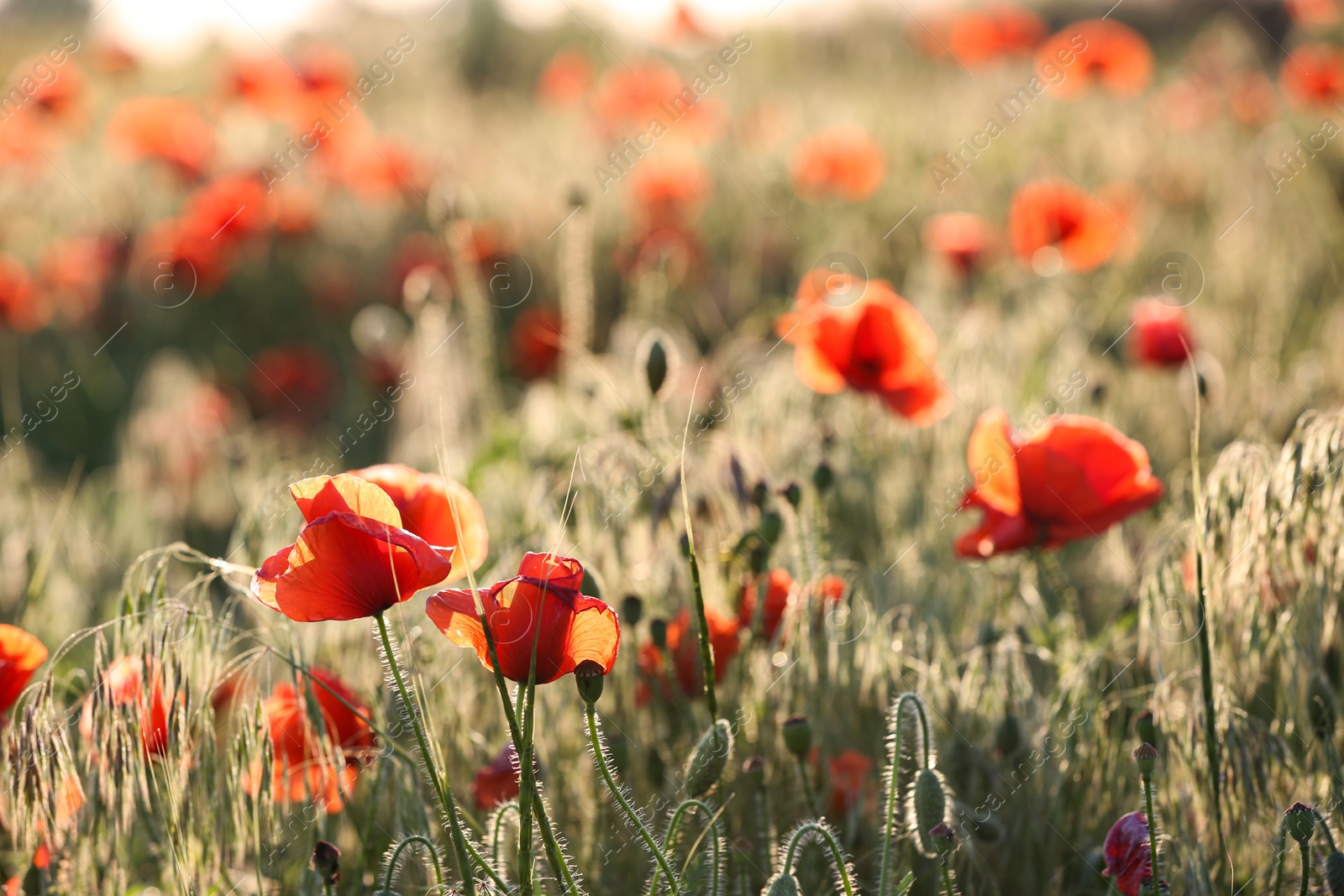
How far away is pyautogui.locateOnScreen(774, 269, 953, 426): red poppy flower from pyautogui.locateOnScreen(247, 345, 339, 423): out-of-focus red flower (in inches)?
70.7

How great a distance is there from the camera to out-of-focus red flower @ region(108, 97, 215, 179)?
13.4ft

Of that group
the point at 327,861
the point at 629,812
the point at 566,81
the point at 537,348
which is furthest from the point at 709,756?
the point at 566,81

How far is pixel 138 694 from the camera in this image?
3.41ft

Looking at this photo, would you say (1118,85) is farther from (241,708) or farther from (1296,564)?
(241,708)

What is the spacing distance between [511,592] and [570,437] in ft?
4.17

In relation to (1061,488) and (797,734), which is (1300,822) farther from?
(1061,488)

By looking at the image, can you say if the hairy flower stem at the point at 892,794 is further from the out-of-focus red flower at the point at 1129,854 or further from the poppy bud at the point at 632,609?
the poppy bud at the point at 632,609

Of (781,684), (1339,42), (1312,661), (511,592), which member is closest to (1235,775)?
(1312,661)

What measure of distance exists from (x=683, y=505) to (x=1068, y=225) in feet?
6.63

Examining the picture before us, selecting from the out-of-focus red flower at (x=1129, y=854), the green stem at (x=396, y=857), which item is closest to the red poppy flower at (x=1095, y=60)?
the out-of-focus red flower at (x=1129, y=854)

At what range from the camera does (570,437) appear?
2180mm

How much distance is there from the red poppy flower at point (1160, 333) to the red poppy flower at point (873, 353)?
531mm

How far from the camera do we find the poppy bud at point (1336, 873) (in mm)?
891

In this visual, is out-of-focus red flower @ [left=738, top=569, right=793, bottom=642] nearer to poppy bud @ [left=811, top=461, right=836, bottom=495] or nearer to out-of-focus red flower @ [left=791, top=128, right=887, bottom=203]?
poppy bud @ [left=811, top=461, right=836, bottom=495]
